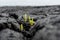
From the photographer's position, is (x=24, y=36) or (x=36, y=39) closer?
(x=36, y=39)

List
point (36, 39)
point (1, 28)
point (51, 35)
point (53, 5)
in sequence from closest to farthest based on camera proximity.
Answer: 1. point (51, 35)
2. point (36, 39)
3. point (1, 28)
4. point (53, 5)

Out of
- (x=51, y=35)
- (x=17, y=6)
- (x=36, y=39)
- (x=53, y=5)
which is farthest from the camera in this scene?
(x=17, y=6)

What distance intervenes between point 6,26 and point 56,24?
232 cm

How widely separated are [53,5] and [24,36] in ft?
36.5

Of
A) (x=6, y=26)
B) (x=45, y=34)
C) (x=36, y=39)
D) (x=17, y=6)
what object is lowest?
(x=17, y=6)

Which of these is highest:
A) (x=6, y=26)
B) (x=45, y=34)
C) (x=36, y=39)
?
(x=45, y=34)

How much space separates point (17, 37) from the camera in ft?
14.2

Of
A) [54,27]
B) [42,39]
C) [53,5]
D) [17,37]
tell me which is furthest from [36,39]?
[53,5]

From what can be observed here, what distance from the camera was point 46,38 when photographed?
9.53ft

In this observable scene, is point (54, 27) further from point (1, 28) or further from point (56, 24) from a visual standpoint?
point (1, 28)

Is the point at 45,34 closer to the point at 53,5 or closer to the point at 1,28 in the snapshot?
the point at 1,28

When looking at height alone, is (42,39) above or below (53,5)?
above

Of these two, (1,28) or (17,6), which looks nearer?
(1,28)

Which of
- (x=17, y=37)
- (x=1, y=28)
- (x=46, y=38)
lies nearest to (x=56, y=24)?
(x=46, y=38)
